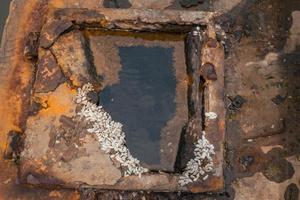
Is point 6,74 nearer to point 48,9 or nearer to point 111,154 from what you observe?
point 48,9

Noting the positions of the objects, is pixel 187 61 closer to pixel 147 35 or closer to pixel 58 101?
pixel 147 35

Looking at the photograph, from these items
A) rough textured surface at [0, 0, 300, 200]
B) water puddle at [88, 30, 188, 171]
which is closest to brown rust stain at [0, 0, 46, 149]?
rough textured surface at [0, 0, 300, 200]

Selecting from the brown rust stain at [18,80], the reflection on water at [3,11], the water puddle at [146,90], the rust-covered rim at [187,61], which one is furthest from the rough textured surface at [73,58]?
the reflection on water at [3,11]

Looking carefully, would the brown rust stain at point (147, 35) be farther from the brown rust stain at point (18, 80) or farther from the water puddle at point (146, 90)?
the brown rust stain at point (18, 80)

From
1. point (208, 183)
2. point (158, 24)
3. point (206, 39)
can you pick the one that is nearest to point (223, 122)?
point (208, 183)

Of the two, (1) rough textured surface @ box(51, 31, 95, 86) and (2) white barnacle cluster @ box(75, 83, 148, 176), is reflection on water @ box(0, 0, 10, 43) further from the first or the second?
(2) white barnacle cluster @ box(75, 83, 148, 176)

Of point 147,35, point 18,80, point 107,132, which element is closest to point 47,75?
point 18,80
